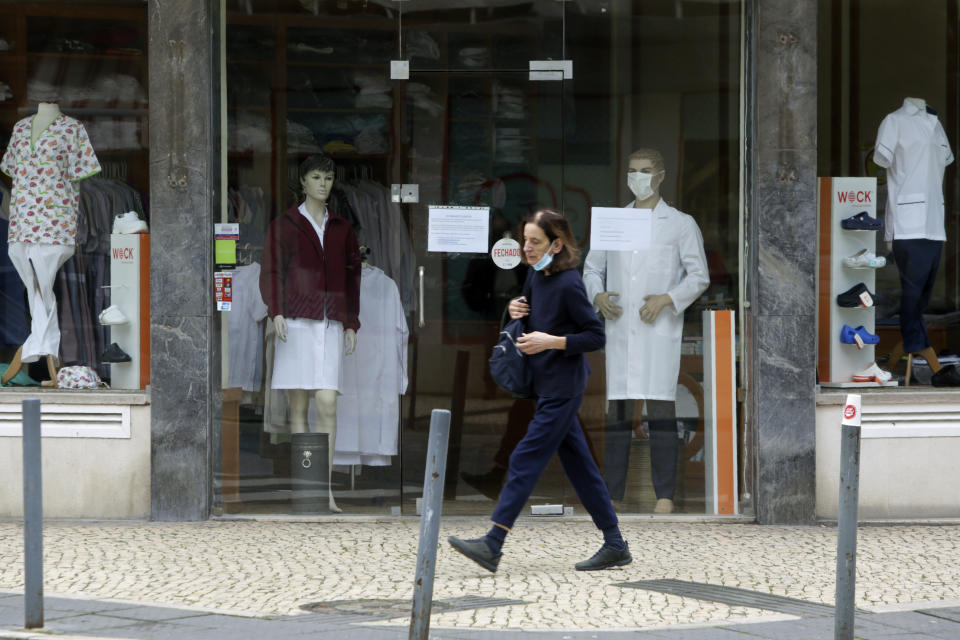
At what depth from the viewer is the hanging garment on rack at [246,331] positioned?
9836 mm

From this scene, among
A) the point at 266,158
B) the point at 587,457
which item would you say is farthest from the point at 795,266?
the point at 266,158

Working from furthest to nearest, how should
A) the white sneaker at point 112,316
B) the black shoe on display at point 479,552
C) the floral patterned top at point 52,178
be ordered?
the floral patterned top at point 52,178, the white sneaker at point 112,316, the black shoe on display at point 479,552

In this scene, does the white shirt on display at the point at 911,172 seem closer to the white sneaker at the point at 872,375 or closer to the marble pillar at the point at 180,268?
the white sneaker at the point at 872,375

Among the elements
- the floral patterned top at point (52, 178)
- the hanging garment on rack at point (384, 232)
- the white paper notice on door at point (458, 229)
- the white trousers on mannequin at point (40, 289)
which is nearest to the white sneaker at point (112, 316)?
the white trousers on mannequin at point (40, 289)

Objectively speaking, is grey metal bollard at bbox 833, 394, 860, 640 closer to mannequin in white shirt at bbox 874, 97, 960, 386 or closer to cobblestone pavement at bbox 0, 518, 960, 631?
cobblestone pavement at bbox 0, 518, 960, 631

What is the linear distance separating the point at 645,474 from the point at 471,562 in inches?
90.8

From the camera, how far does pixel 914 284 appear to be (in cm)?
1046

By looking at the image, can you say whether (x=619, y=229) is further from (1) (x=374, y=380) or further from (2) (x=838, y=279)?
(1) (x=374, y=380)

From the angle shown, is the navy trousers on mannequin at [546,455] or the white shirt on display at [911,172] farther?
the white shirt on display at [911,172]

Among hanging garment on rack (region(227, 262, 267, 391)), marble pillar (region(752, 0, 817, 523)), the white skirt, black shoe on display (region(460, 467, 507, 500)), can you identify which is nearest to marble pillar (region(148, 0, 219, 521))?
hanging garment on rack (region(227, 262, 267, 391))

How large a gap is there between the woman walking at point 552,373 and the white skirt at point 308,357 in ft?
8.84

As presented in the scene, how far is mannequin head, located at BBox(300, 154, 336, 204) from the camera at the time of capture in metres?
9.93

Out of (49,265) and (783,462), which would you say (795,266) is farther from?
(49,265)

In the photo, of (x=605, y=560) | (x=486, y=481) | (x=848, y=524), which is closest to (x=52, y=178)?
(x=486, y=481)
